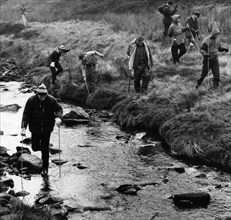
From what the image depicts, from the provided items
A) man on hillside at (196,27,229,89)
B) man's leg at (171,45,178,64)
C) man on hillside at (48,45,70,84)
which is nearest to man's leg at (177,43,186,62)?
man's leg at (171,45,178,64)

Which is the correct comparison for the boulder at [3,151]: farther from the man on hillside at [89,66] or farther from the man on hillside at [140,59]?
the man on hillside at [89,66]

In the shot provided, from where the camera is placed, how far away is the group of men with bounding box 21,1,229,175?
408 inches

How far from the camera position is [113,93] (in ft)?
59.7

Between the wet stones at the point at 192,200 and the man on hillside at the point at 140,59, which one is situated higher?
the man on hillside at the point at 140,59

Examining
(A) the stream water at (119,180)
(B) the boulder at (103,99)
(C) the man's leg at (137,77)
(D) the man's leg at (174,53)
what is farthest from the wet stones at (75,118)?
(D) the man's leg at (174,53)

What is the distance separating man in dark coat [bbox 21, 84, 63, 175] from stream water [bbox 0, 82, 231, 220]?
3.64 feet

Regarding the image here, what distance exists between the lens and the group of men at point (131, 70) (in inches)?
408

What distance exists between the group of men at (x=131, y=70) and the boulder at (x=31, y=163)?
33 centimetres

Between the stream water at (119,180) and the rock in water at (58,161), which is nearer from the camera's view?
the stream water at (119,180)

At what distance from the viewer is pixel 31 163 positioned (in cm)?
1160

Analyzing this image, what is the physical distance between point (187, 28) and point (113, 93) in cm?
464

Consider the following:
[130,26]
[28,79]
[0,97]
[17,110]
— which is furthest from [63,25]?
[17,110]

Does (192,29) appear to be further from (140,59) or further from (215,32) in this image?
(215,32)

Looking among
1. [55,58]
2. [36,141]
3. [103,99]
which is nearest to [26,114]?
[36,141]
